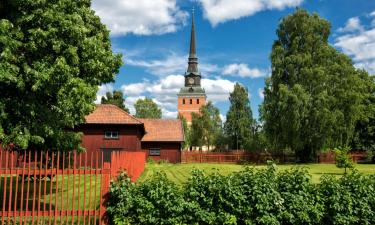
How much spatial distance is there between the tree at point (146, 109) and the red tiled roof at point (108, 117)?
1945 inches

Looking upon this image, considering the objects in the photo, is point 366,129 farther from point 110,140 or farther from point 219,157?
point 110,140

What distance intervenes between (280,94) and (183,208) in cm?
3480

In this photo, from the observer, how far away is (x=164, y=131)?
50.0 meters

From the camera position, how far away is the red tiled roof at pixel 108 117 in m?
37.9

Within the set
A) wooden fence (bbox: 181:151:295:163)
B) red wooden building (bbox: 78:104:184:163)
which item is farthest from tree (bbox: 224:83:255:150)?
red wooden building (bbox: 78:104:184:163)

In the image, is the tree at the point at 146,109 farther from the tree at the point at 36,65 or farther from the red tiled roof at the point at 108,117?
the tree at the point at 36,65

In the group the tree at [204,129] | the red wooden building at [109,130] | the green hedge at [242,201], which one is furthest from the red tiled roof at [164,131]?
the green hedge at [242,201]

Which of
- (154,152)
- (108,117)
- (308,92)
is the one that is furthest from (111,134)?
(308,92)

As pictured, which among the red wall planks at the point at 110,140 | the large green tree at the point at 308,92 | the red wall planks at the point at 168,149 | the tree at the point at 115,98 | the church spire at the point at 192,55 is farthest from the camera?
the church spire at the point at 192,55

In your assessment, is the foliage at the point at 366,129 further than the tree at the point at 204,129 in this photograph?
No

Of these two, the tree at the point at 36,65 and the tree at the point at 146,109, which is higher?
the tree at the point at 146,109

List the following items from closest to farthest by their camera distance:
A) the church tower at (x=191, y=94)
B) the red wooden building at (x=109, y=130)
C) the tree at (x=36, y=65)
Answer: the tree at (x=36, y=65) → the red wooden building at (x=109, y=130) → the church tower at (x=191, y=94)

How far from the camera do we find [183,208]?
9.42 meters

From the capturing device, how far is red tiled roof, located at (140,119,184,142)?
4841cm
